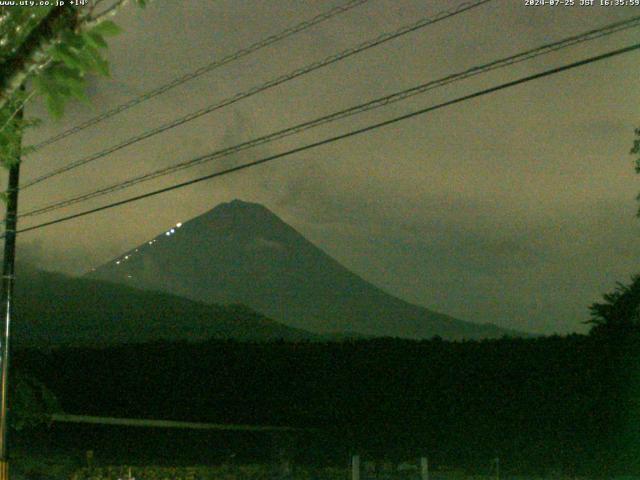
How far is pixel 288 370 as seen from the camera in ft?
78.5

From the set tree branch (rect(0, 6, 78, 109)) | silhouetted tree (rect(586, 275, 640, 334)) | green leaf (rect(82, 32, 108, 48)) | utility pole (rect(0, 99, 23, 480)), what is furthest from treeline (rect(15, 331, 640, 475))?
tree branch (rect(0, 6, 78, 109))

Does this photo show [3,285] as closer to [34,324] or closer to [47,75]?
[47,75]

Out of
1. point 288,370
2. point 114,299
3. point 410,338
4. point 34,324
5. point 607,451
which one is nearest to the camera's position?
point 607,451

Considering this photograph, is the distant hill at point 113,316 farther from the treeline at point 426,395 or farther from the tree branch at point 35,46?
the tree branch at point 35,46

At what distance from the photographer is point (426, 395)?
70.0 ft

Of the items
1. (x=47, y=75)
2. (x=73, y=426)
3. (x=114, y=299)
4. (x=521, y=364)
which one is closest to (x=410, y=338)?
(x=521, y=364)

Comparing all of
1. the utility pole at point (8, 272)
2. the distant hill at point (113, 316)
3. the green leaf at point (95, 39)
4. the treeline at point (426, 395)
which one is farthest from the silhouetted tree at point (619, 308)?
the distant hill at point (113, 316)

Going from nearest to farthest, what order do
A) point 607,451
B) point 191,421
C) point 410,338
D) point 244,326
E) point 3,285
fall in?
point 3,285, point 607,451, point 410,338, point 191,421, point 244,326

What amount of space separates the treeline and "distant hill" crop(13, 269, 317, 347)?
26083mm

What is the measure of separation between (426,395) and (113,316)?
55.4 metres

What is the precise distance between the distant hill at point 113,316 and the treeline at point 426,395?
26.1 meters

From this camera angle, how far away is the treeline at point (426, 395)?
18922 mm

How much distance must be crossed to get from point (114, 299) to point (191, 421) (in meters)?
56.4

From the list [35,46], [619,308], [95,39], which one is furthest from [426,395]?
[35,46]
